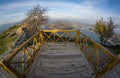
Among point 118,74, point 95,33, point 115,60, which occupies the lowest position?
point 95,33

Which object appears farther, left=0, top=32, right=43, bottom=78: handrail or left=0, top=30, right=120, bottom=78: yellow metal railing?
left=0, top=30, right=120, bottom=78: yellow metal railing

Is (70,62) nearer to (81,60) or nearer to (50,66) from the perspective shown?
(81,60)

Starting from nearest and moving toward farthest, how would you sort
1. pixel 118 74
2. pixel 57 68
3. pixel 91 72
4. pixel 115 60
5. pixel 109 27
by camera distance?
pixel 115 60, pixel 91 72, pixel 57 68, pixel 118 74, pixel 109 27

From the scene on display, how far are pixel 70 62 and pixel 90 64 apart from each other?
3.06 feet

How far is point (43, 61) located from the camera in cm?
643

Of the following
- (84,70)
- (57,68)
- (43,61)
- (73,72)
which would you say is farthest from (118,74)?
(43,61)

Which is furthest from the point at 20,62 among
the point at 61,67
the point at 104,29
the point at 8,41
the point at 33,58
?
the point at 104,29

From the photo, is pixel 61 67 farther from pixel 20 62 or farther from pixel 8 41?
pixel 8 41

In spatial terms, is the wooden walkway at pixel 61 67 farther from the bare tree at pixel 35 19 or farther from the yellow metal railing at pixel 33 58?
the bare tree at pixel 35 19

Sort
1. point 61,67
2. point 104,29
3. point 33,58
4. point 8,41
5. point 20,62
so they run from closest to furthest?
point 20,62 → point 61,67 → point 33,58 → point 8,41 → point 104,29

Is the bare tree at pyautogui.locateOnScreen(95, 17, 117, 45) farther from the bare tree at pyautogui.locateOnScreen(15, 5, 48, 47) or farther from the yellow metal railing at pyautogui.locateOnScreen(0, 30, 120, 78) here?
the yellow metal railing at pyautogui.locateOnScreen(0, 30, 120, 78)

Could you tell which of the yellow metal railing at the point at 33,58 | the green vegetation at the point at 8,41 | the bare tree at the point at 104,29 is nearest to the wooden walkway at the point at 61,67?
the yellow metal railing at the point at 33,58

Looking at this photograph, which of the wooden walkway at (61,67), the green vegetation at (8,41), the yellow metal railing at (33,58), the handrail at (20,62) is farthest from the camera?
the green vegetation at (8,41)

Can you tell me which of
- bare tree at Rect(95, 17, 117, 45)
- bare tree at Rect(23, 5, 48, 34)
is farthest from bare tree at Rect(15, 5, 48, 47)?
bare tree at Rect(95, 17, 117, 45)
